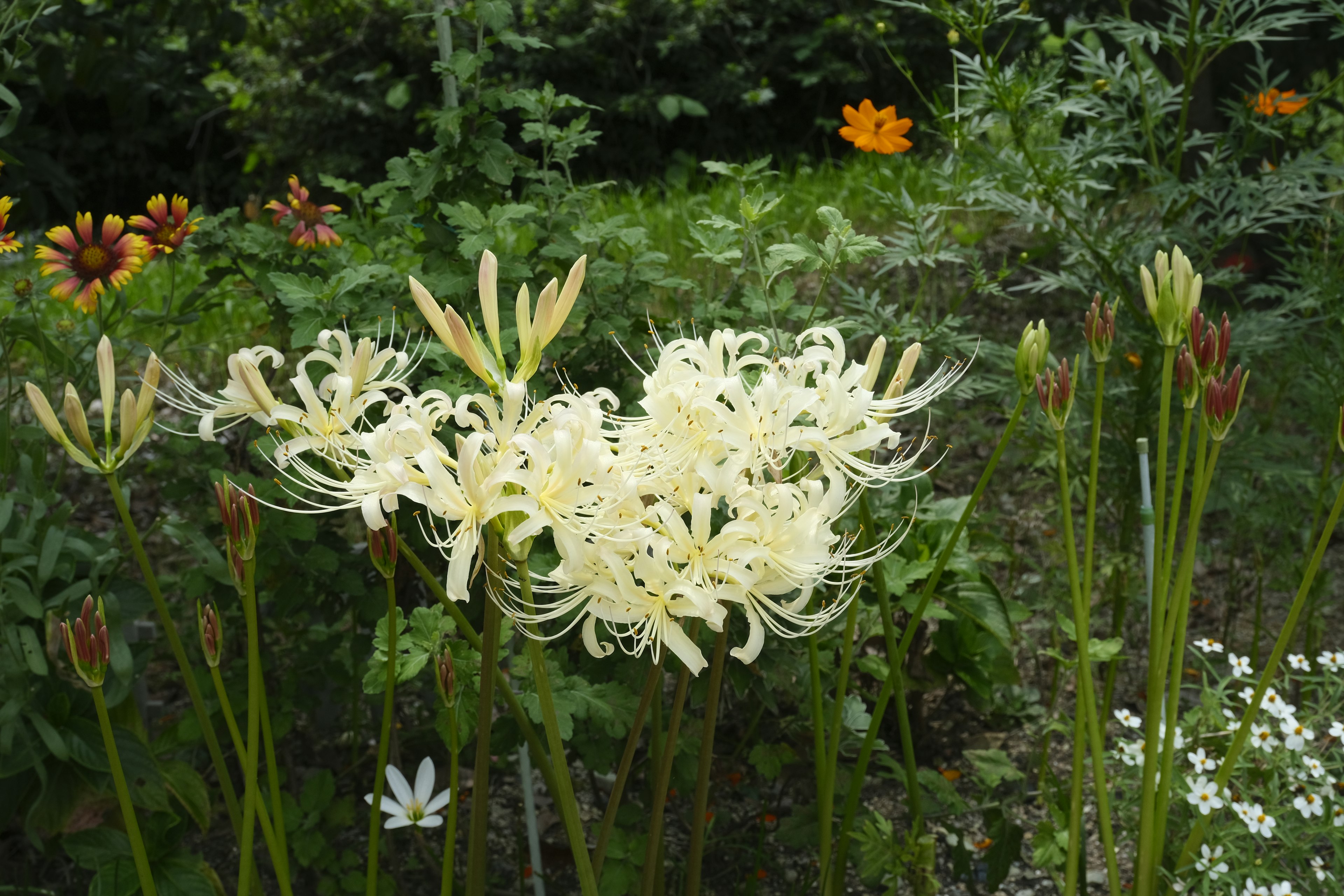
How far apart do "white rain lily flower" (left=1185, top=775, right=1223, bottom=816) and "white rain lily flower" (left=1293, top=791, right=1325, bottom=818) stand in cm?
13

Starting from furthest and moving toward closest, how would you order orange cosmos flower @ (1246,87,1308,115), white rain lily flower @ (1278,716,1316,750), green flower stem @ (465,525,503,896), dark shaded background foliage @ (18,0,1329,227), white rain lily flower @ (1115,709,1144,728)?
dark shaded background foliage @ (18,0,1329,227) < orange cosmos flower @ (1246,87,1308,115) < white rain lily flower @ (1115,709,1144,728) < white rain lily flower @ (1278,716,1316,750) < green flower stem @ (465,525,503,896)

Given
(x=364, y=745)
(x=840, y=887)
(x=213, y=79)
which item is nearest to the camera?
(x=840, y=887)

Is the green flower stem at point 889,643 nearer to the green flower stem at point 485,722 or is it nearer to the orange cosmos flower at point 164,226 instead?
the green flower stem at point 485,722

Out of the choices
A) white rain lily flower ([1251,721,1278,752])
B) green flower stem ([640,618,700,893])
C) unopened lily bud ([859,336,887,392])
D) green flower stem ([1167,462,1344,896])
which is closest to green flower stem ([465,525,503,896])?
green flower stem ([640,618,700,893])

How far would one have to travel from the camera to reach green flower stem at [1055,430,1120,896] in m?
1.70

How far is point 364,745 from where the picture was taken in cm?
282

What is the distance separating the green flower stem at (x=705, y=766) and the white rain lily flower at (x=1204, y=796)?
0.79 m

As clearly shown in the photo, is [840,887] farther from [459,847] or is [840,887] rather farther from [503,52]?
[503,52]

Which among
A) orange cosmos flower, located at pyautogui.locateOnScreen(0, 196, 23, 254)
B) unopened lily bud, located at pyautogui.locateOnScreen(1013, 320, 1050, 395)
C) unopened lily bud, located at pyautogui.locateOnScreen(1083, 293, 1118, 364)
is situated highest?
orange cosmos flower, located at pyautogui.locateOnScreen(0, 196, 23, 254)

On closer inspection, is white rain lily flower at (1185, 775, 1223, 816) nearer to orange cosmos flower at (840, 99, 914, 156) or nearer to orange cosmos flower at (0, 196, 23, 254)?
orange cosmos flower at (840, 99, 914, 156)

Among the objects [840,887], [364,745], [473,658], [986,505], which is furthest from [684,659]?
[986,505]

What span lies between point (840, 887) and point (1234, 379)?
104 cm

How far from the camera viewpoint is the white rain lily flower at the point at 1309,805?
76.2 inches

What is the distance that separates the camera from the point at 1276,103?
2844 millimetres
